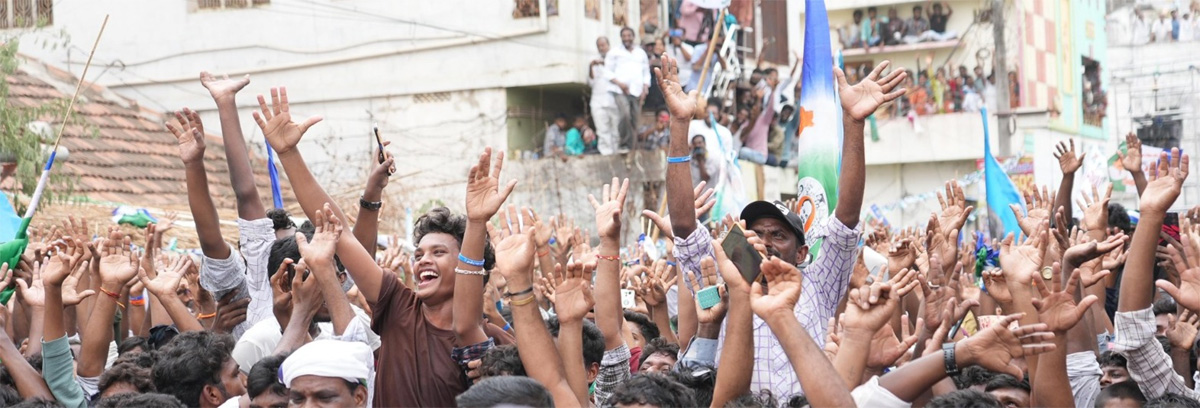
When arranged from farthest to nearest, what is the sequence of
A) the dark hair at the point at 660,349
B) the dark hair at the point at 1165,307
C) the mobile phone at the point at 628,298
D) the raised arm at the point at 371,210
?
the mobile phone at the point at 628,298
the dark hair at the point at 1165,307
the dark hair at the point at 660,349
the raised arm at the point at 371,210

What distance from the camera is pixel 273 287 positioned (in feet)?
17.4

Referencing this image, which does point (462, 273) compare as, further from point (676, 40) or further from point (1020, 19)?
point (1020, 19)

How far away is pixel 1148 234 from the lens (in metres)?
5.13

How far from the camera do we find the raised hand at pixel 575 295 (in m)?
4.38

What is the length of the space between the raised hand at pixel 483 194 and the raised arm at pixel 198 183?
59.8 inches

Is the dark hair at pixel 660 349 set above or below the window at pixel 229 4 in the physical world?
below

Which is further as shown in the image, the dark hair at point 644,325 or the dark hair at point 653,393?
the dark hair at point 644,325

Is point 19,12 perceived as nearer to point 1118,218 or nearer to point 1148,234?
point 1118,218

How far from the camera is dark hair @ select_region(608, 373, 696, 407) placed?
430 cm

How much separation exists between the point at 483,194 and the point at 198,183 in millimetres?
1617

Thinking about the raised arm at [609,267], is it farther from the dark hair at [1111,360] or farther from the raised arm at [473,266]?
the dark hair at [1111,360]

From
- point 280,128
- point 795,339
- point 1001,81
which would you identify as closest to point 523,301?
point 795,339

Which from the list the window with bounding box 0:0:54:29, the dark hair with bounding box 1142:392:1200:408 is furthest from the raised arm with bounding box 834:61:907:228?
the window with bounding box 0:0:54:29

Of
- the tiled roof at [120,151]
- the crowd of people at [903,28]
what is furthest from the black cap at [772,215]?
the crowd of people at [903,28]
